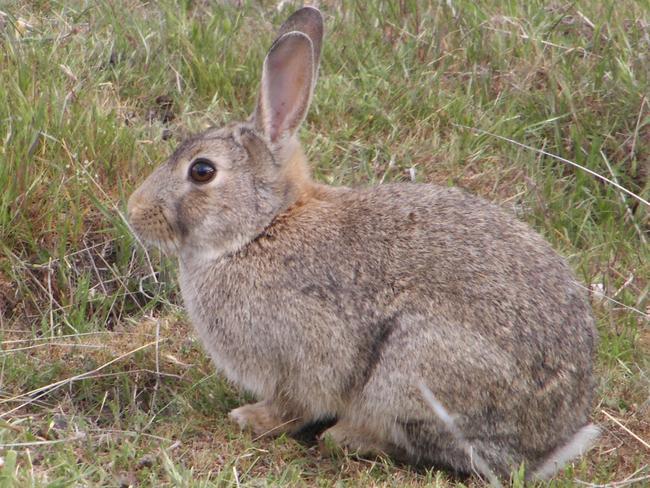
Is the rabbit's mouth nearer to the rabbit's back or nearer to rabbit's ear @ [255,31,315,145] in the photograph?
the rabbit's back

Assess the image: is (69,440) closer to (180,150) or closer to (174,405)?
(174,405)

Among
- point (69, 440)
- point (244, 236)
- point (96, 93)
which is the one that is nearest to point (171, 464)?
point (69, 440)

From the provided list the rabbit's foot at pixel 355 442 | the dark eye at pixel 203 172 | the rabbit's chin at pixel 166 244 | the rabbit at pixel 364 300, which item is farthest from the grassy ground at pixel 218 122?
the dark eye at pixel 203 172

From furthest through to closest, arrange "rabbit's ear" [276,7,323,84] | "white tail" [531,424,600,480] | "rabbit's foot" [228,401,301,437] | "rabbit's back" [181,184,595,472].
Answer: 1. "rabbit's ear" [276,7,323,84]
2. "rabbit's foot" [228,401,301,437]
3. "white tail" [531,424,600,480]
4. "rabbit's back" [181,184,595,472]

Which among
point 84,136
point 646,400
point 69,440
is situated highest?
point 84,136

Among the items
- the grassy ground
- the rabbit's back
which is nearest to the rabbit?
the rabbit's back

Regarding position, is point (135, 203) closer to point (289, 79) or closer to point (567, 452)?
point (289, 79)

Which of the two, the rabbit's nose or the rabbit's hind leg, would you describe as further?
the rabbit's nose
